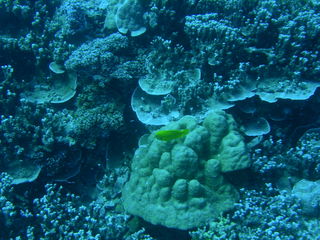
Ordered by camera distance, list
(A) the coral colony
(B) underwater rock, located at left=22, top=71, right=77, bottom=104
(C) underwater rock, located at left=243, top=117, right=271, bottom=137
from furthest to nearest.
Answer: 1. (B) underwater rock, located at left=22, top=71, right=77, bottom=104
2. (C) underwater rock, located at left=243, top=117, right=271, bottom=137
3. (A) the coral colony

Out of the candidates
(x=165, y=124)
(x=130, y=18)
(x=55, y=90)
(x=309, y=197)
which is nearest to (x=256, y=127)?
(x=309, y=197)

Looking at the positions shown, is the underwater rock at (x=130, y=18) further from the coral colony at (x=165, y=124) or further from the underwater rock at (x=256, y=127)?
the underwater rock at (x=256, y=127)

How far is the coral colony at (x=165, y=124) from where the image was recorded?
340 cm

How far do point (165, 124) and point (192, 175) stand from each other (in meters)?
1.05

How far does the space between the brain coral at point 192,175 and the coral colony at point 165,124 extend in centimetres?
1

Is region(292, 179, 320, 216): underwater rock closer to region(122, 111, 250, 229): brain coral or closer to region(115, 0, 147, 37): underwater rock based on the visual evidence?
region(122, 111, 250, 229): brain coral

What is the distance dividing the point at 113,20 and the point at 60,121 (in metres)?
2.37

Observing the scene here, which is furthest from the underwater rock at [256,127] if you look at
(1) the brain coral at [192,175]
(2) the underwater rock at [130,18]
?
(2) the underwater rock at [130,18]

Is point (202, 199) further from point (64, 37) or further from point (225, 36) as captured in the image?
point (64, 37)

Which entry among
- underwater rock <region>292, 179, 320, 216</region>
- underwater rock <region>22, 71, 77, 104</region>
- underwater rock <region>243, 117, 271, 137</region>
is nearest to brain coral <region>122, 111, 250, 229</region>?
underwater rock <region>243, 117, 271, 137</region>

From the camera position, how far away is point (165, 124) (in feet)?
13.6

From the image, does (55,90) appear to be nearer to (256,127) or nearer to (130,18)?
(130,18)

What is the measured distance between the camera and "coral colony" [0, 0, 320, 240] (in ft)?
11.2

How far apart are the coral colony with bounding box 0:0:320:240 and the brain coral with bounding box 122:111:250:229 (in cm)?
1
